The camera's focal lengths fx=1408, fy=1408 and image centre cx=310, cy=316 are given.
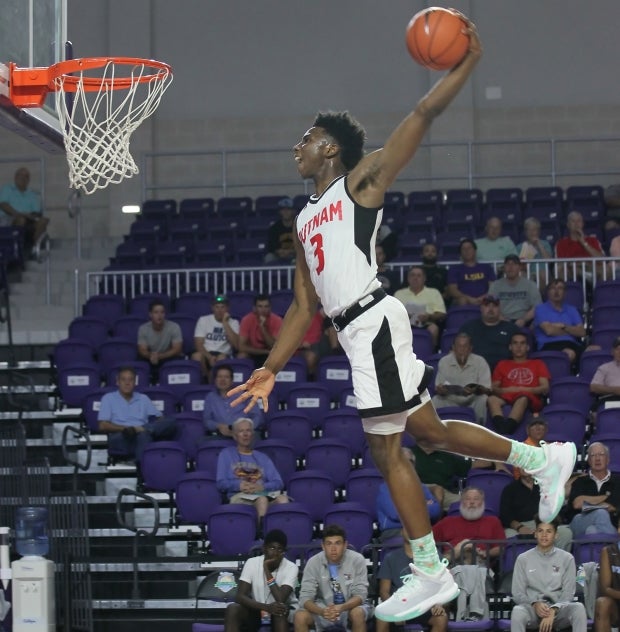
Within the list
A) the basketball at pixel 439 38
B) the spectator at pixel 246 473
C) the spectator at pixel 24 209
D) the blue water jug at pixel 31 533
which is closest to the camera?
the basketball at pixel 439 38

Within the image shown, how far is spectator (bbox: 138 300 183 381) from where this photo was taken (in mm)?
15867

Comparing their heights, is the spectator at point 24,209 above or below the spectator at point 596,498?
above

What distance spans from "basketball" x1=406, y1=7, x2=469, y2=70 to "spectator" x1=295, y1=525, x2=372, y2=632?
21.0ft

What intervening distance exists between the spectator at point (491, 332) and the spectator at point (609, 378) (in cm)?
110

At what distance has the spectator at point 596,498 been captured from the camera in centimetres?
1229

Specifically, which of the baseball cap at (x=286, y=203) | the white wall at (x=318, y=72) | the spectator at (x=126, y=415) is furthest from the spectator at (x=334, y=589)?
the white wall at (x=318, y=72)

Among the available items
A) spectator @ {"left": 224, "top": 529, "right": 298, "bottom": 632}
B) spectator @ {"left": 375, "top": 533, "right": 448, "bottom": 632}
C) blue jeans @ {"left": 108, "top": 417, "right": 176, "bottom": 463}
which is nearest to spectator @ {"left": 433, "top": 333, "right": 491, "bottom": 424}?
spectator @ {"left": 375, "top": 533, "right": 448, "bottom": 632}

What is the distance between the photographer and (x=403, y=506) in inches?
242

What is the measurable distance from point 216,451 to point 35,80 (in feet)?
18.8

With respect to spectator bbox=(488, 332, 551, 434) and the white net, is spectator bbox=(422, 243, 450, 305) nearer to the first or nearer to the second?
spectator bbox=(488, 332, 551, 434)

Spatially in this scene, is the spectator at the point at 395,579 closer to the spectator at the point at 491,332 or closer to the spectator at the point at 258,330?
the spectator at the point at 491,332

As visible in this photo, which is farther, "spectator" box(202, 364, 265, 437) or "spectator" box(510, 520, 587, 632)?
"spectator" box(202, 364, 265, 437)

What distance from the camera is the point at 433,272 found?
1638 cm

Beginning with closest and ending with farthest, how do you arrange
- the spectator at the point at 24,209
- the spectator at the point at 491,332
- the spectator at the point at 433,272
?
the spectator at the point at 491,332, the spectator at the point at 433,272, the spectator at the point at 24,209
